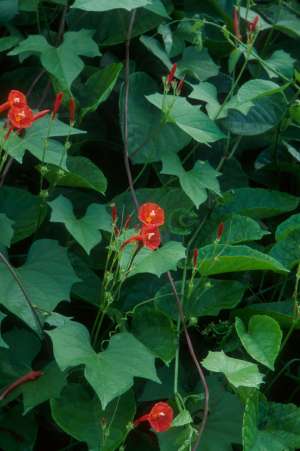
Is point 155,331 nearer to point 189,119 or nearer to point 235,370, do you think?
point 235,370

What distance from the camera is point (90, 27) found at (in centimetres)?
175

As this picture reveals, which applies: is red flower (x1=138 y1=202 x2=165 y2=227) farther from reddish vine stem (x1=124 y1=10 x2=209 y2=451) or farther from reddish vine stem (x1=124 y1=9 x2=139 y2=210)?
reddish vine stem (x1=124 y1=9 x2=139 y2=210)

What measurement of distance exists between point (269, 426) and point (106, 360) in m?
0.33

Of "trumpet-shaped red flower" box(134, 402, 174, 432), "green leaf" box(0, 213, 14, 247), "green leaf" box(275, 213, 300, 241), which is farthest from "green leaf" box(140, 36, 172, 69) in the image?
"trumpet-shaped red flower" box(134, 402, 174, 432)

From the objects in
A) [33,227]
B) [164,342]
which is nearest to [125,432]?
[164,342]

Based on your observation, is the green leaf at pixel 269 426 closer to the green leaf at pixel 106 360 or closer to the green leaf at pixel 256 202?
the green leaf at pixel 106 360

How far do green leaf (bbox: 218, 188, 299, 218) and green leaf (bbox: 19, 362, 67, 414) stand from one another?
51 cm

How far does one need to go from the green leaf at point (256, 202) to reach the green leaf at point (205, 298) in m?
0.21

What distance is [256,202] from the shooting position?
167 centimetres

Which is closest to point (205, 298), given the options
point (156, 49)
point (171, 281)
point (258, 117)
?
point (171, 281)

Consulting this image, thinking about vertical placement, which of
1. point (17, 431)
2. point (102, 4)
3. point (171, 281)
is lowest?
point (17, 431)

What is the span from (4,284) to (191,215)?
392 mm

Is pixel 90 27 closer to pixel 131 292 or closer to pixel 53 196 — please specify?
pixel 53 196

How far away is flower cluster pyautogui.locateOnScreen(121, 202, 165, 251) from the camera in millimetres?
1225
